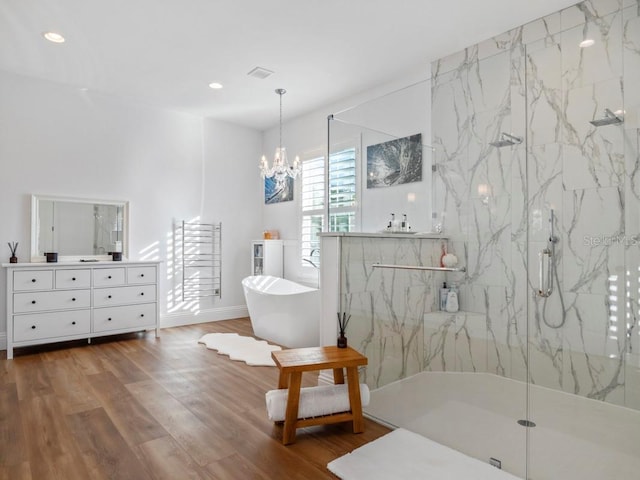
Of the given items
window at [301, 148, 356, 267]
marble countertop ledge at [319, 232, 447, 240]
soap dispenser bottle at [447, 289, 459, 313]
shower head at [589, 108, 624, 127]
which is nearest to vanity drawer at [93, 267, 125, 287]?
window at [301, 148, 356, 267]

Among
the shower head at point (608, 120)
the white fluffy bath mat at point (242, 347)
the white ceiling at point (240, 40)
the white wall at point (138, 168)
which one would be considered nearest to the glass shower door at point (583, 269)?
the shower head at point (608, 120)

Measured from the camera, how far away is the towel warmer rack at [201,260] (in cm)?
554

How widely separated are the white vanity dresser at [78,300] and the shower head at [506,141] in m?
4.09

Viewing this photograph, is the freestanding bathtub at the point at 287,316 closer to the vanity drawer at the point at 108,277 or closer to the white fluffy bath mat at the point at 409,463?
the vanity drawer at the point at 108,277

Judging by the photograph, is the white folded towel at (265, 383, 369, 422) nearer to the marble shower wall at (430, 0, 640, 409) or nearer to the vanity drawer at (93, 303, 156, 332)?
the marble shower wall at (430, 0, 640, 409)

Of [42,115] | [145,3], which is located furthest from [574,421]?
[42,115]

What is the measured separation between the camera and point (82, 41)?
353 cm

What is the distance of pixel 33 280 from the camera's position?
4.00m

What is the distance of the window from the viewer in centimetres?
403

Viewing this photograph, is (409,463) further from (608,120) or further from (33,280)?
(33,280)

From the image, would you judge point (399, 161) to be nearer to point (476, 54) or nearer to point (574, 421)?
point (476, 54)

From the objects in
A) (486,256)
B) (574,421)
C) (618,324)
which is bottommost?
(574,421)

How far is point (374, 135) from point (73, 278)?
358cm

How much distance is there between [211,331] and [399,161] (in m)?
3.22
